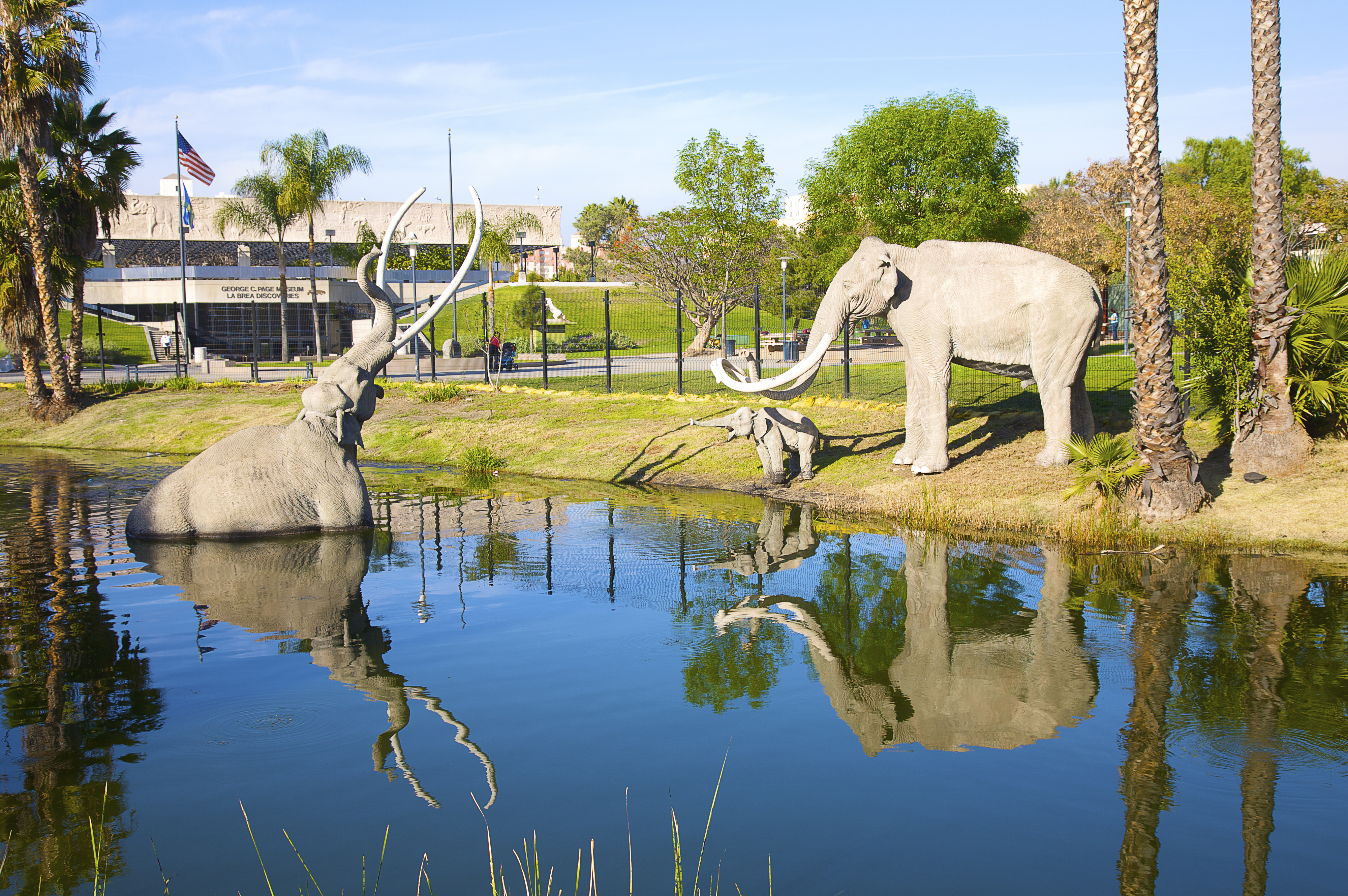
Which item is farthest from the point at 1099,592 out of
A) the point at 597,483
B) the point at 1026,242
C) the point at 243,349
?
the point at 243,349

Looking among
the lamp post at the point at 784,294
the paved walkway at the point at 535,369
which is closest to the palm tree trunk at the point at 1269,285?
the paved walkway at the point at 535,369

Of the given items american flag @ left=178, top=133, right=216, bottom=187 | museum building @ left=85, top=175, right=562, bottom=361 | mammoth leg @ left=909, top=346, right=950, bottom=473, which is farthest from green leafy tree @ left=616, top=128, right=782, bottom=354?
mammoth leg @ left=909, top=346, right=950, bottom=473

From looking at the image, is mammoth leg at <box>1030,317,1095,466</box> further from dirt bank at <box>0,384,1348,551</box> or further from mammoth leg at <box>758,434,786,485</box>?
mammoth leg at <box>758,434,786,485</box>

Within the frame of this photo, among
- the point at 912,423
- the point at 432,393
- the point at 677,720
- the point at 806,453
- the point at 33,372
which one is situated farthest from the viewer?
the point at 33,372

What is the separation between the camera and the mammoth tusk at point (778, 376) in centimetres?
1257

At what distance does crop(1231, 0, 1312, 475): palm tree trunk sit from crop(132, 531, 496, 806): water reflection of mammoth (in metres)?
8.96

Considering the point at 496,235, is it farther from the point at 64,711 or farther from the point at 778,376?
the point at 64,711

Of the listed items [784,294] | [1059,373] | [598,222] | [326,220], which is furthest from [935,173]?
[598,222]

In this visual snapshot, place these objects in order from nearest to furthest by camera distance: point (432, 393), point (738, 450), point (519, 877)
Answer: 1. point (519, 877)
2. point (738, 450)
3. point (432, 393)

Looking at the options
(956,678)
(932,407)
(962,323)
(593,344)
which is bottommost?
(956,678)

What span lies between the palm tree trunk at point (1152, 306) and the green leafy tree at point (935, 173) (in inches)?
854

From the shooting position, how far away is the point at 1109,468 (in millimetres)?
10461

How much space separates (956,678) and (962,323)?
6527 millimetres

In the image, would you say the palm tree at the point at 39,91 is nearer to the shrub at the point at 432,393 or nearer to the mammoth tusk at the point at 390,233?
the shrub at the point at 432,393
